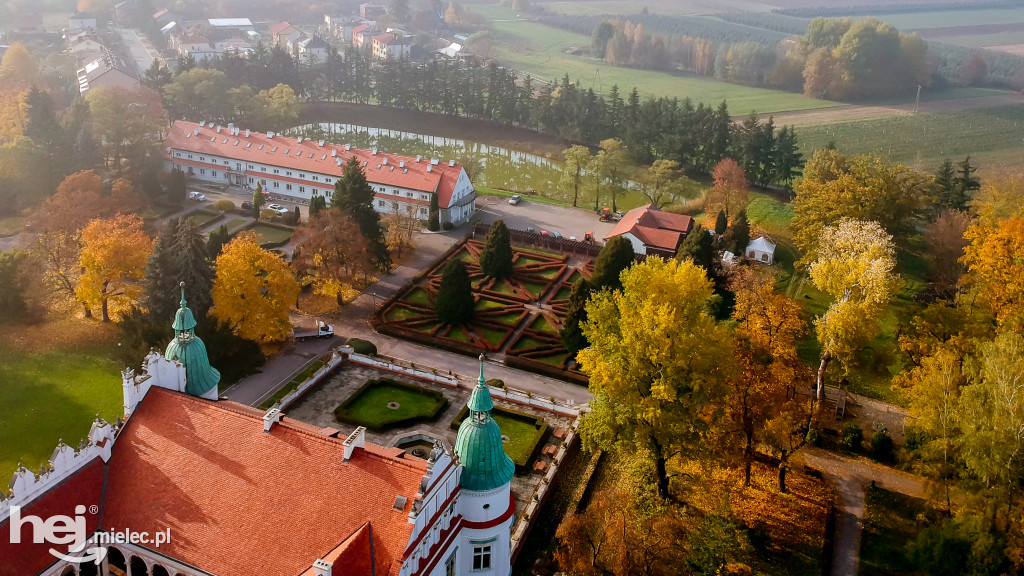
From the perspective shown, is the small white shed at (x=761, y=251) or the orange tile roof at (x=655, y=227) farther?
the small white shed at (x=761, y=251)

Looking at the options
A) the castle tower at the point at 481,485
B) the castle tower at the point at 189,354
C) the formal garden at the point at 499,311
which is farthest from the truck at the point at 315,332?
the castle tower at the point at 481,485

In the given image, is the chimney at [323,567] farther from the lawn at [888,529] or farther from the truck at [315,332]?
the truck at [315,332]

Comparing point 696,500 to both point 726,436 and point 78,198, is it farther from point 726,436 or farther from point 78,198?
point 78,198

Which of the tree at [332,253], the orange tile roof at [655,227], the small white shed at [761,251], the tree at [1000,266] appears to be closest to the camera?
the tree at [1000,266]

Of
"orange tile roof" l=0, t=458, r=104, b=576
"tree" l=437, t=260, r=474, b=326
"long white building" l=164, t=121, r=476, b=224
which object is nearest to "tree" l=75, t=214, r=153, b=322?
"tree" l=437, t=260, r=474, b=326

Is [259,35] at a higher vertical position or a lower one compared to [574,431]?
higher

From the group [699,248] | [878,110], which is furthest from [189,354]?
[878,110]

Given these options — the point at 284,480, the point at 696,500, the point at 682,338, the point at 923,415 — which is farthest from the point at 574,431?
the point at 284,480
